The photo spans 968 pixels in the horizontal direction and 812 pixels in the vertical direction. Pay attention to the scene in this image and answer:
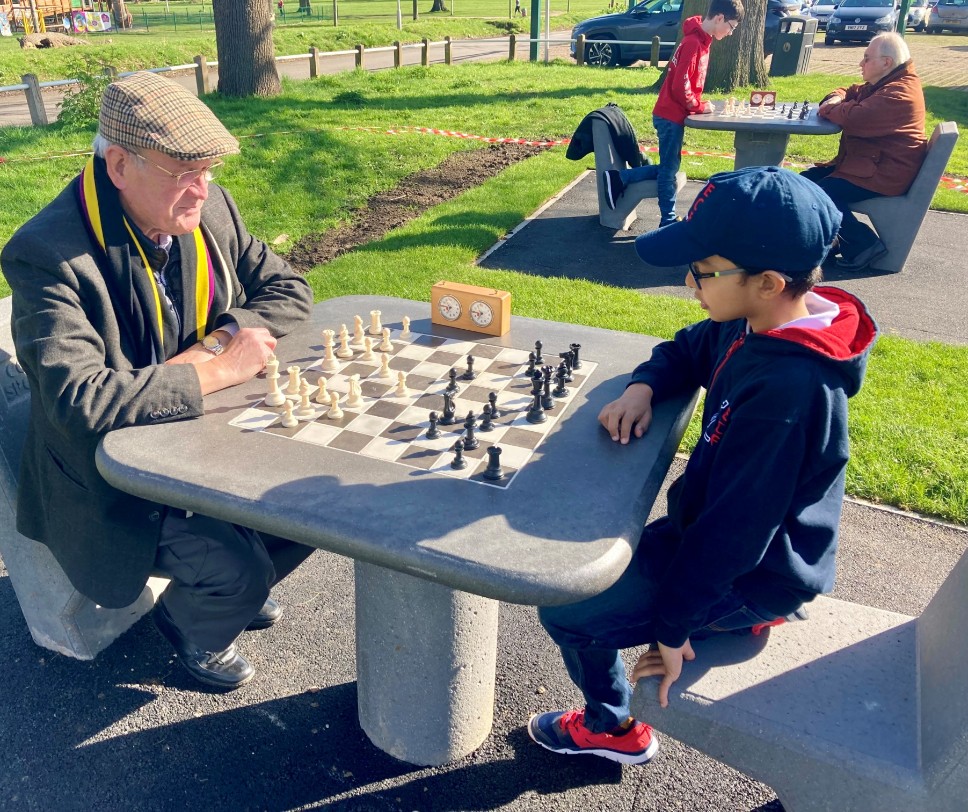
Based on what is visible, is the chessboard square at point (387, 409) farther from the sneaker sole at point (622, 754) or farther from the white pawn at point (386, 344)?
the sneaker sole at point (622, 754)

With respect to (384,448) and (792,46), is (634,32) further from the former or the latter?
(384,448)

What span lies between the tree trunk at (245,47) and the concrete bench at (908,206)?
981 centimetres

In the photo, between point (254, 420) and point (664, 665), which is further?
point (254, 420)

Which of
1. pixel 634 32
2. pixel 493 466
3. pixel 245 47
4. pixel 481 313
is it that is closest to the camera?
pixel 493 466

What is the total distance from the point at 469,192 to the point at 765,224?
723 centimetres

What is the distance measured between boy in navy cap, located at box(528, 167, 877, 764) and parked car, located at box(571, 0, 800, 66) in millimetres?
19083

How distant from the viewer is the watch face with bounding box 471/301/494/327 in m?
2.71

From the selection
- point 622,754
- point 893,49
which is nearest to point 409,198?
point 893,49

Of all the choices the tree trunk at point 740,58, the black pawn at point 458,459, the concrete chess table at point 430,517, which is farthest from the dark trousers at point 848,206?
the tree trunk at point 740,58

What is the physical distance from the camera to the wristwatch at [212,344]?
2566mm

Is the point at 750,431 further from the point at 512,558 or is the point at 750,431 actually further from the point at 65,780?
the point at 65,780

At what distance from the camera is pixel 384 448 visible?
204cm

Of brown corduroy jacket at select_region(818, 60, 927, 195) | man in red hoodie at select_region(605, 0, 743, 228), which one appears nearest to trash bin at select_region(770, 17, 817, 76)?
man in red hoodie at select_region(605, 0, 743, 228)

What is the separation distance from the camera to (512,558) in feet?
5.37
